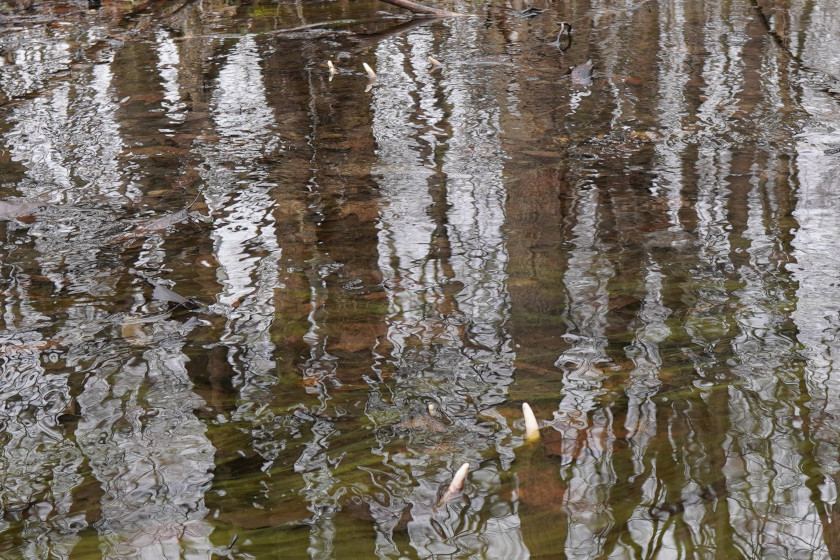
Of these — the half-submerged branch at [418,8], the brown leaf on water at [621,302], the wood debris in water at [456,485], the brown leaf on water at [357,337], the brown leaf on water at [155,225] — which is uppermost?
the half-submerged branch at [418,8]

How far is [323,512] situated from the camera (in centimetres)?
171

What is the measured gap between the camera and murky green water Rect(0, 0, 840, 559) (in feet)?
5.57

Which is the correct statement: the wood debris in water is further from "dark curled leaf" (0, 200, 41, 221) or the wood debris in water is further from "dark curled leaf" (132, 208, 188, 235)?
"dark curled leaf" (0, 200, 41, 221)

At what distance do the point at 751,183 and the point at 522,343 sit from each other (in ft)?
5.21

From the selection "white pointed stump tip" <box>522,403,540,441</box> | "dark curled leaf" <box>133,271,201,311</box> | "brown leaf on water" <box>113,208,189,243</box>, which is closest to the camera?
"white pointed stump tip" <box>522,403,540,441</box>

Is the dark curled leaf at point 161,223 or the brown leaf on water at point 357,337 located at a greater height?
the dark curled leaf at point 161,223

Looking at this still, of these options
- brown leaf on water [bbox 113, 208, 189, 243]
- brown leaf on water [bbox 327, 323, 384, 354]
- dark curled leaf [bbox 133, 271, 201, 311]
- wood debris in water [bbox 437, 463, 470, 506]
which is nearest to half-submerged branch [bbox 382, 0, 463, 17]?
brown leaf on water [bbox 113, 208, 189, 243]

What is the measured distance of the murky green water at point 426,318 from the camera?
5.57 ft

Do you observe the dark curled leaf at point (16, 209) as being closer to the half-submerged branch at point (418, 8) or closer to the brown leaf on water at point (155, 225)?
the brown leaf on water at point (155, 225)

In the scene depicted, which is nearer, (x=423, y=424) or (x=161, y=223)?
(x=423, y=424)

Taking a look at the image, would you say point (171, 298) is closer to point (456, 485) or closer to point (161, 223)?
point (161, 223)

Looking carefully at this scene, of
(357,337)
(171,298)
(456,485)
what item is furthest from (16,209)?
(456,485)

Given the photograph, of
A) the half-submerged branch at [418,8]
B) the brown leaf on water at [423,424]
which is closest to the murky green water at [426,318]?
the brown leaf on water at [423,424]

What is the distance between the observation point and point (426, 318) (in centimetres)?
243
